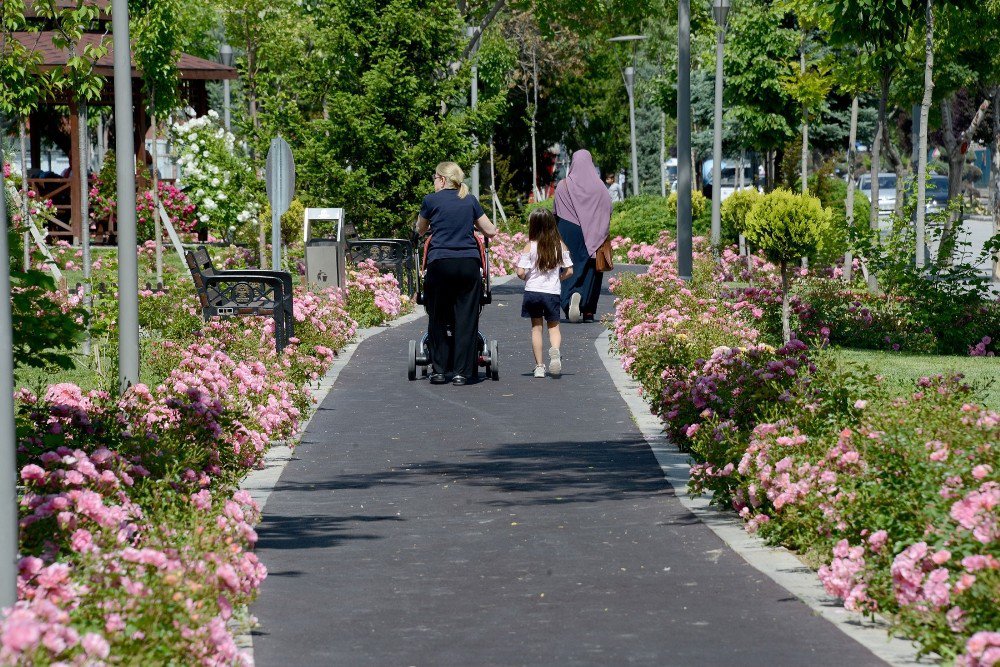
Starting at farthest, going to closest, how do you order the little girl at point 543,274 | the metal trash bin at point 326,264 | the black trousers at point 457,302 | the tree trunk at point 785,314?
the metal trash bin at point 326,264 → the tree trunk at point 785,314 → the little girl at point 543,274 → the black trousers at point 457,302

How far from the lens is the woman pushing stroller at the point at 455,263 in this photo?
1509cm

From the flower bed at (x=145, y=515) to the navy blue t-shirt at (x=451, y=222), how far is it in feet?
8.17

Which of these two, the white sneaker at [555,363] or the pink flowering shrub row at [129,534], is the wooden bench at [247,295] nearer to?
the white sneaker at [555,363]

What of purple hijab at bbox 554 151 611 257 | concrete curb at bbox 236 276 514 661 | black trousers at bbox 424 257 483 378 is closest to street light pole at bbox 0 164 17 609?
concrete curb at bbox 236 276 514 661

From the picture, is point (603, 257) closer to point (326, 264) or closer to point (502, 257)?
point (326, 264)

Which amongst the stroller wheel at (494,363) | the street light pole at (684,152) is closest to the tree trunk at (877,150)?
the street light pole at (684,152)

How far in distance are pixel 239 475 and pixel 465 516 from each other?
1657 mm

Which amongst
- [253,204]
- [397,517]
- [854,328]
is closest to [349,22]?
[253,204]

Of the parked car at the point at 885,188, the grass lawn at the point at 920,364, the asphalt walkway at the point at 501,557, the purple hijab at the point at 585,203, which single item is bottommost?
the asphalt walkway at the point at 501,557

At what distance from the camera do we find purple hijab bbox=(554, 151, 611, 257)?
22.1 m

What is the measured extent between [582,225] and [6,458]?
56.0ft

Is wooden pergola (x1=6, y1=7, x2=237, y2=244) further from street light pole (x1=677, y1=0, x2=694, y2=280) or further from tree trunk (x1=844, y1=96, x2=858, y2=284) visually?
street light pole (x1=677, y1=0, x2=694, y2=280)

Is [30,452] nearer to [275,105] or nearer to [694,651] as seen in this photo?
[694,651]

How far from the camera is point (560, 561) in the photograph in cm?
793
